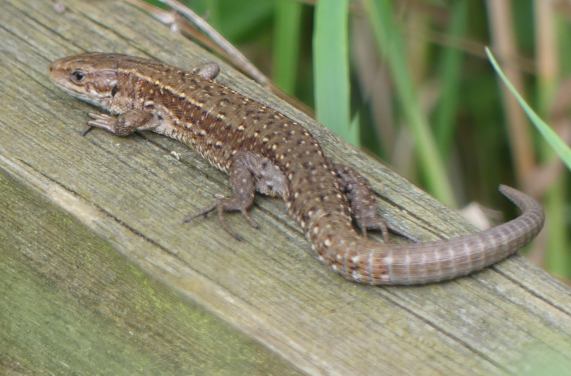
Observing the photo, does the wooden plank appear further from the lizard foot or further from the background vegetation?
the background vegetation

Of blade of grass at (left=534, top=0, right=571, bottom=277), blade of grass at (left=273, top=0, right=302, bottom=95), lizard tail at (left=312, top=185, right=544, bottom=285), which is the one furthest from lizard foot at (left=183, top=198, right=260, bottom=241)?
blade of grass at (left=534, top=0, right=571, bottom=277)

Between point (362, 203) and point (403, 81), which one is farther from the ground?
point (362, 203)

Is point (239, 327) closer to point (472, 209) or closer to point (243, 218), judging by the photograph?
point (243, 218)

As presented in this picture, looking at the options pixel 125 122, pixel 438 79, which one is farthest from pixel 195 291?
pixel 438 79

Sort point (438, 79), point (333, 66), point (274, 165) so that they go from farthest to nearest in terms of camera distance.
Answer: point (438, 79), point (333, 66), point (274, 165)

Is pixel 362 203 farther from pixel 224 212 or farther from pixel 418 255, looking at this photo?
pixel 224 212
